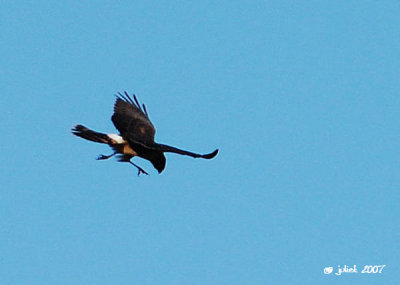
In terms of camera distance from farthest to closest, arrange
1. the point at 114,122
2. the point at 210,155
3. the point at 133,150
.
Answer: the point at 114,122 → the point at 133,150 → the point at 210,155

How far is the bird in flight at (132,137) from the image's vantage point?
760 inches

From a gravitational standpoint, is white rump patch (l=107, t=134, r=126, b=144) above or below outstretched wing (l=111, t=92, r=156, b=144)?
below

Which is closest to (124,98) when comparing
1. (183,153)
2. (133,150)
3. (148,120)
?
(148,120)

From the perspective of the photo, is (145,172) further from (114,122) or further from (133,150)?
(114,122)

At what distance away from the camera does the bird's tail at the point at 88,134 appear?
19.2 metres

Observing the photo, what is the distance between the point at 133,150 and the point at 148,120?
7.26ft

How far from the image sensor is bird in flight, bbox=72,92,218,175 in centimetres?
1930

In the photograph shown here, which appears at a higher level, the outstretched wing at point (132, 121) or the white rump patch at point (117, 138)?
the outstretched wing at point (132, 121)

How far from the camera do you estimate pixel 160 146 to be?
19750 mm

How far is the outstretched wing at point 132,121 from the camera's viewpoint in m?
20.8

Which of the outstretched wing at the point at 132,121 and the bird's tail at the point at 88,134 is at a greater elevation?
the outstretched wing at the point at 132,121

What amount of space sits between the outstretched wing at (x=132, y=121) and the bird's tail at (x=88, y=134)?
2.84ft

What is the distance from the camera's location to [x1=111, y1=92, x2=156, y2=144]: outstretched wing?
821 inches

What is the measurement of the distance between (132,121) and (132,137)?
1.42m
